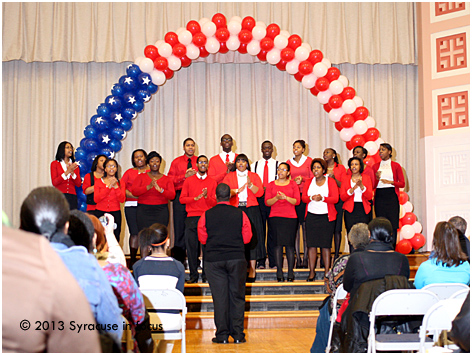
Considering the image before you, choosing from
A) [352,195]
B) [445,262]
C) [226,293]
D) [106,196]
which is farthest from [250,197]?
[445,262]

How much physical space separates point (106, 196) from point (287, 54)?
3.61 metres

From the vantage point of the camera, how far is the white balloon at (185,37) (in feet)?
27.4

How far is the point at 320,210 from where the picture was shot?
6996 millimetres

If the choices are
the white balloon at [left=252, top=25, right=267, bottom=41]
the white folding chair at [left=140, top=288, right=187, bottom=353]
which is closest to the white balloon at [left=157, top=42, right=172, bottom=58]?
the white balloon at [left=252, top=25, right=267, bottom=41]

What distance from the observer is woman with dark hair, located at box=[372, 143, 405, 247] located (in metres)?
7.76

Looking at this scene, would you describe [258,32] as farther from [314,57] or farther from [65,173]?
[65,173]

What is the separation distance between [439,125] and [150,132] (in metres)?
5.22

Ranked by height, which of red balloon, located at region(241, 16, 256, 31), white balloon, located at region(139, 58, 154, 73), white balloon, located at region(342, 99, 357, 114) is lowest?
white balloon, located at region(342, 99, 357, 114)

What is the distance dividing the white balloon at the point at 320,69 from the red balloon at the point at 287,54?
409 mm

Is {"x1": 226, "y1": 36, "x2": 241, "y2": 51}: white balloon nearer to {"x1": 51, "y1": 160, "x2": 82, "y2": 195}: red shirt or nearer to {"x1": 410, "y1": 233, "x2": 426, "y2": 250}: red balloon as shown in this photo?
{"x1": 51, "y1": 160, "x2": 82, "y2": 195}: red shirt

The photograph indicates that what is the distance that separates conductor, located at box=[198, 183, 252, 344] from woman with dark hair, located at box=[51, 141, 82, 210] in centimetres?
267

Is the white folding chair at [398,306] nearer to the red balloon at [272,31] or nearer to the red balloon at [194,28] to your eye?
the red balloon at [272,31]

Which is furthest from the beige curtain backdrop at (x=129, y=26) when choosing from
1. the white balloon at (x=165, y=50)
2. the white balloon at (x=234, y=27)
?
the white balloon at (x=234, y=27)

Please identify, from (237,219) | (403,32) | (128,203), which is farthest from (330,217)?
(403,32)
